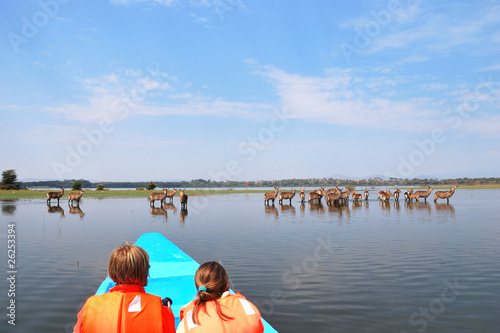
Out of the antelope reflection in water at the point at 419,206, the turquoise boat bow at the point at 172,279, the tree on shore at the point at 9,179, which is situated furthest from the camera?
the tree on shore at the point at 9,179

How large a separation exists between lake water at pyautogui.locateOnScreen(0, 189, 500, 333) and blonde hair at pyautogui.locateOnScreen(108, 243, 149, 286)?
3686 millimetres

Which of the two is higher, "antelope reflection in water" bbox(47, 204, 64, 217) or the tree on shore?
the tree on shore

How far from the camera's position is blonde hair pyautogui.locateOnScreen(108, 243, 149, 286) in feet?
11.0

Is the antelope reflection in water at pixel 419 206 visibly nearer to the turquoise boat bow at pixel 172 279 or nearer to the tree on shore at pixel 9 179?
the turquoise boat bow at pixel 172 279

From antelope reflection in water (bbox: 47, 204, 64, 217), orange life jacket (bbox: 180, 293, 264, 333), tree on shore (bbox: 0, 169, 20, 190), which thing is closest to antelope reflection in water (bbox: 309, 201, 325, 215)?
antelope reflection in water (bbox: 47, 204, 64, 217)

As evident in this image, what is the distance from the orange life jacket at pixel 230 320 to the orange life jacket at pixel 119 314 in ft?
1.22

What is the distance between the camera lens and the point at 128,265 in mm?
3348

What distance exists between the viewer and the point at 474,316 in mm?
6852

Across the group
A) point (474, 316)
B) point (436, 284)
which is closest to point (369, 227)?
point (436, 284)

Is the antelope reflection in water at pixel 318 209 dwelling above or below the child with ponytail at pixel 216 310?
below

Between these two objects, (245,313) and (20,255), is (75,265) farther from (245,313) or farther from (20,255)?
(245,313)

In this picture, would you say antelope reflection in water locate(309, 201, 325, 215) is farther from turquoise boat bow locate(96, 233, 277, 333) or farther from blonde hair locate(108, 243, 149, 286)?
blonde hair locate(108, 243, 149, 286)

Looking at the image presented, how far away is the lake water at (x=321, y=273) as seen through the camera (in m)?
6.86

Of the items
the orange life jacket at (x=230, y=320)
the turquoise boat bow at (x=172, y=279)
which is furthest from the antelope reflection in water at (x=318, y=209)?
the orange life jacket at (x=230, y=320)
